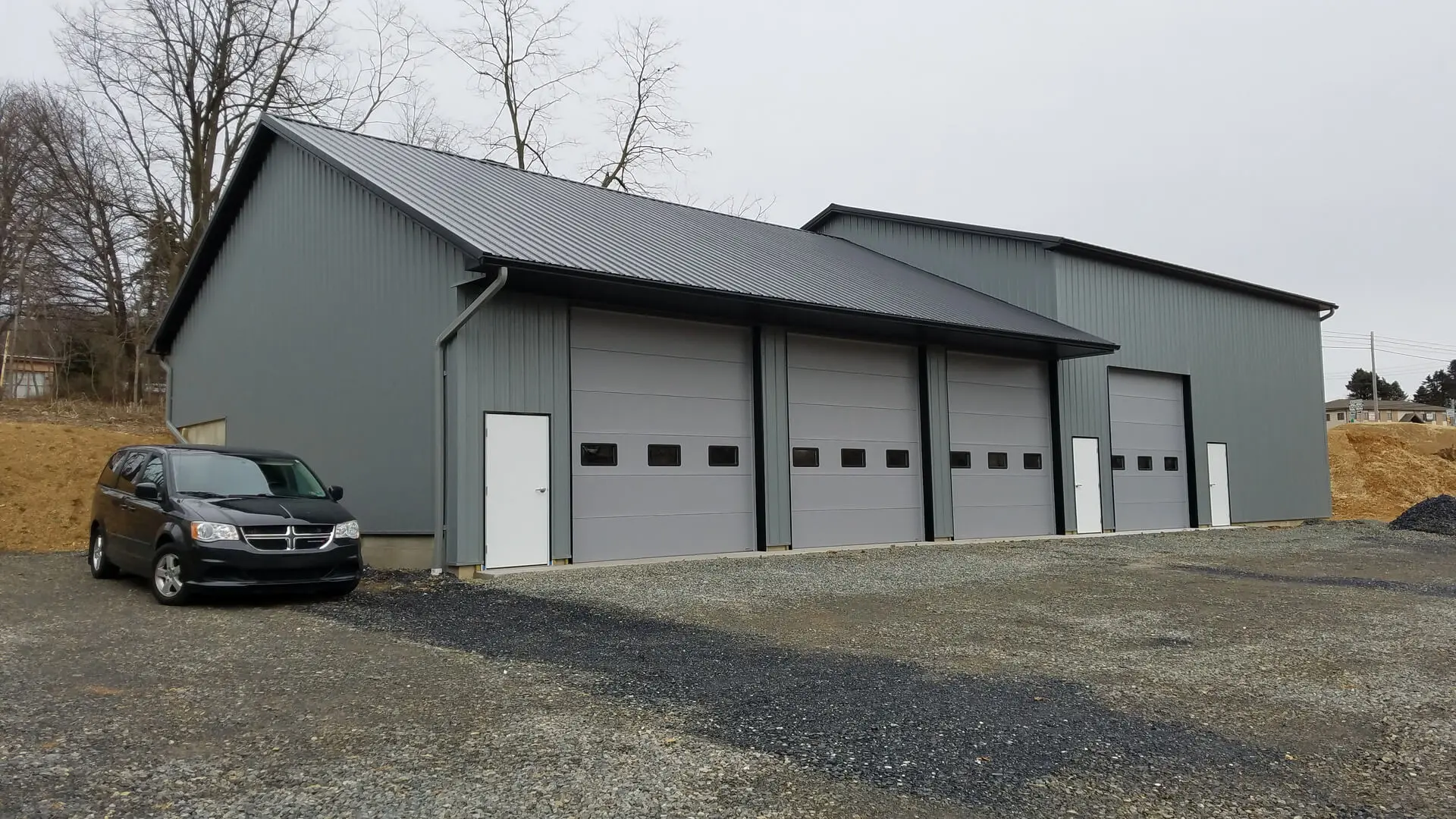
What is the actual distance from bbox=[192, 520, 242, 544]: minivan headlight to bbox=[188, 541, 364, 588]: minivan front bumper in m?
0.05

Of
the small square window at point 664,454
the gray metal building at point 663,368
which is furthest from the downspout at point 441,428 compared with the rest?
the small square window at point 664,454

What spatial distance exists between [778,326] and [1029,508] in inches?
278

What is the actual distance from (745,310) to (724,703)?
30.5 feet

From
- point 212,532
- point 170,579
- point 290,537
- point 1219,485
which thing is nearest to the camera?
point 212,532

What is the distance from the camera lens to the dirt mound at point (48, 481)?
15680 millimetres

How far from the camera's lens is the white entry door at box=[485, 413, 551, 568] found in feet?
38.6

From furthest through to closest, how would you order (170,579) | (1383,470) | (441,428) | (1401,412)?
(1401,412), (1383,470), (441,428), (170,579)

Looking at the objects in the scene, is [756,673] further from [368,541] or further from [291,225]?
[291,225]

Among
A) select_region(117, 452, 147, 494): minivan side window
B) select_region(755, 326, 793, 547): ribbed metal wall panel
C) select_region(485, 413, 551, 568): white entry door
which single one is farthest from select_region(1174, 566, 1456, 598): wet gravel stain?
select_region(117, 452, 147, 494): minivan side window

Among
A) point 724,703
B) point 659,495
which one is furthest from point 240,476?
point 724,703

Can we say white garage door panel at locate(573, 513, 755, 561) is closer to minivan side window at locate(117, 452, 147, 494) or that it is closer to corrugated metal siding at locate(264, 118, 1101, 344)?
corrugated metal siding at locate(264, 118, 1101, 344)

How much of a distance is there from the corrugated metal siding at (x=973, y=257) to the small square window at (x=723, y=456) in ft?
28.0

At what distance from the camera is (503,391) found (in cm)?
1204

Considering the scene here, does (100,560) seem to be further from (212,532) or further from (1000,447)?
(1000,447)
